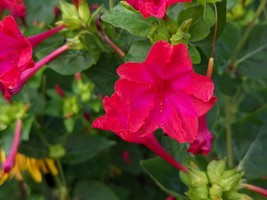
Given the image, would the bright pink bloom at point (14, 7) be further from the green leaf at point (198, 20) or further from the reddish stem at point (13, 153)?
the green leaf at point (198, 20)

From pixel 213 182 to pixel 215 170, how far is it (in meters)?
0.03

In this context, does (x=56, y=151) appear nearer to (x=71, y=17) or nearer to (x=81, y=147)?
(x=81, y=147)

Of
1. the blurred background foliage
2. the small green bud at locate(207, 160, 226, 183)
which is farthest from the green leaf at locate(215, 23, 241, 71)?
the small green bud at locate(207, 160, 226, 183)

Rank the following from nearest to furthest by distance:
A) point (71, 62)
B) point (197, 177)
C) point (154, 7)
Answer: point (154, 7) → point (197, 177) → point (71, 62)

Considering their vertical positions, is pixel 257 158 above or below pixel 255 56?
below

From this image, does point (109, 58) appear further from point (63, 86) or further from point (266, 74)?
point (63, 86)

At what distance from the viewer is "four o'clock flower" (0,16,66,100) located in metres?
1.03

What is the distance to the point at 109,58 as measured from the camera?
1271 mm

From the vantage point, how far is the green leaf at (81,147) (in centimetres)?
164

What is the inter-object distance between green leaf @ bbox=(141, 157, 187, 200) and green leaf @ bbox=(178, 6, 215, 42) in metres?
0.34

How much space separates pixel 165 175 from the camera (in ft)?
4.40

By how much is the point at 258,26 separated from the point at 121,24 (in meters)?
0.44

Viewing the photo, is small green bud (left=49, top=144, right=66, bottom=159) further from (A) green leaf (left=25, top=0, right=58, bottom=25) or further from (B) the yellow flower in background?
(A) green leaf (left=25, top=0, right=58, bottom=25)

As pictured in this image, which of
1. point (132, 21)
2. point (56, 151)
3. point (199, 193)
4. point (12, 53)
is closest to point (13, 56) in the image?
point (12, 53)
